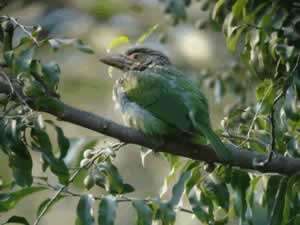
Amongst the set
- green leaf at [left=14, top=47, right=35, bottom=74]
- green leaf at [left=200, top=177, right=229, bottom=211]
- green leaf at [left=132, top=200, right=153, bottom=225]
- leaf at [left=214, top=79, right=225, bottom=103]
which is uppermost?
green leaf at [left=14, top=47, right=35, bottom=74]

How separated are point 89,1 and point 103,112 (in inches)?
51.7

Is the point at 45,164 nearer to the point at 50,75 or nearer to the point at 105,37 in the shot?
the point at 50,75

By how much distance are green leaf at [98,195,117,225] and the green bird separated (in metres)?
0.52

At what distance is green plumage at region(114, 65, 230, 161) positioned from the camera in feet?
14.1

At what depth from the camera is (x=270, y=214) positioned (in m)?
4.15

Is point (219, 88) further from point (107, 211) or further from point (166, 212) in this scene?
point (107, 211)

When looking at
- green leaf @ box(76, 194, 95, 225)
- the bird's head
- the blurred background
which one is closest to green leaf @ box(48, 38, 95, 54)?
green leaf @ box(76, 194, 95, 225)

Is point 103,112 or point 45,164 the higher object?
point 45,164

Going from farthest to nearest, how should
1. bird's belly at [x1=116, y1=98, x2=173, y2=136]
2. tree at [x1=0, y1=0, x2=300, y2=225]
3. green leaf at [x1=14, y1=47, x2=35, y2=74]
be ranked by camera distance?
bird's belly at [x1=116, y1=98, x2=173, y2=136] < tree at [x1=0, y1=0, x2=300, y2=225] < green leaf at [x1=14, y1=47, x2=35, y2=74]

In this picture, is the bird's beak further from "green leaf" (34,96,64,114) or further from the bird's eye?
"green leaf" (34,96,64,114)

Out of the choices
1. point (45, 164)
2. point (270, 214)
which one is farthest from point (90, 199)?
point (270, 214)

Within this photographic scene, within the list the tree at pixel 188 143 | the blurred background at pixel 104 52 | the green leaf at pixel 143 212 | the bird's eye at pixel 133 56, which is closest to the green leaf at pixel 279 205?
the tree at pixel 188 143

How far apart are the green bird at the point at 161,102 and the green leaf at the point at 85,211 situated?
1.95 feet

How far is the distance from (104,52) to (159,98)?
17.9 ft
